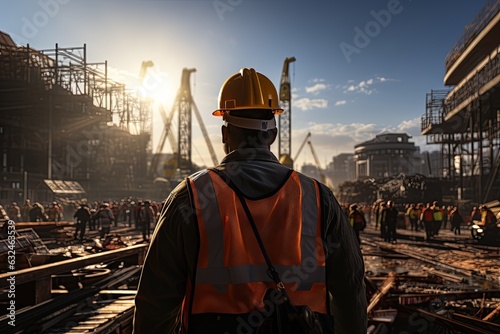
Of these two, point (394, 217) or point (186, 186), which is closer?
point (186, 186)

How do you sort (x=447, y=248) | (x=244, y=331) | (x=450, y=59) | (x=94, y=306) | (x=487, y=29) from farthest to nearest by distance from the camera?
(x=450, y=59), (x=487, y=29), (x=447, y=248), (x=94, y=306), (x=244, y=331)

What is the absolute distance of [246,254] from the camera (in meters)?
1.46

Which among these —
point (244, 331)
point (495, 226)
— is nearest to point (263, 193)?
point (244, 331)

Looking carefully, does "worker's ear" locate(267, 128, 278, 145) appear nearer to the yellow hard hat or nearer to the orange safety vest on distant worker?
the yellow hard hat

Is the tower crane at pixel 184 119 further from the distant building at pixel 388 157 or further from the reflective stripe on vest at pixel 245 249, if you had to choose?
the reflective stripe on vest at pixel 245 249

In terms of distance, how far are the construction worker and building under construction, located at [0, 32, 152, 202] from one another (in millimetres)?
36143

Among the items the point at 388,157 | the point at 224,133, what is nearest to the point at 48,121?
the point at 224,133

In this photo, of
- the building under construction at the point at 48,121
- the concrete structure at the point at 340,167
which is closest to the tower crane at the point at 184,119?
the building under construction at the point at 48,121

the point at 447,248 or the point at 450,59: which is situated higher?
the point at 450,59

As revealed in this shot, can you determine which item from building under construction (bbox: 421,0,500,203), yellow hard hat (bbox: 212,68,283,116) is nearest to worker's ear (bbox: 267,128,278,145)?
yellow hard hat (bbox: 212,68,283,116)

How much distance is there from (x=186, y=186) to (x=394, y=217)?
16.9 meters

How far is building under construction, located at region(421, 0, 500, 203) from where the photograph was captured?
2616cm

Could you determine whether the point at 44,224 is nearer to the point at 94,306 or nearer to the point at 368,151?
the point at 94,306

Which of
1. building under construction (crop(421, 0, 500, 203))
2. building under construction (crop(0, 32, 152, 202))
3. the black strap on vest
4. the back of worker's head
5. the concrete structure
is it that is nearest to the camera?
the black strap on vest
